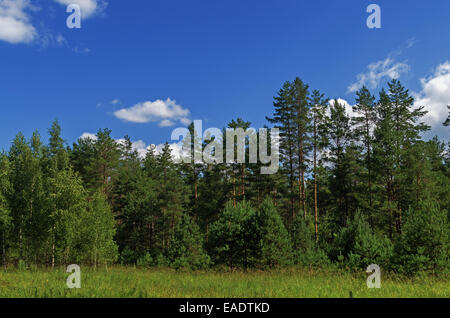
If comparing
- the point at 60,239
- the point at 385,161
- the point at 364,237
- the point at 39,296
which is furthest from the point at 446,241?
the point at 60,239

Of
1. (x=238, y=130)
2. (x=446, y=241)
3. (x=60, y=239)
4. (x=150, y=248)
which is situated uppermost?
(x=238, y=130)

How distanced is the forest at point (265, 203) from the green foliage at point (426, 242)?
5 centimetres

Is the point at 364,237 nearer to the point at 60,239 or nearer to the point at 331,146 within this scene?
the point at 331,146

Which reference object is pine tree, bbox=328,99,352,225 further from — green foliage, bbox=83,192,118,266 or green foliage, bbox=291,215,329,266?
green foliage, bbox=83,192,118,266

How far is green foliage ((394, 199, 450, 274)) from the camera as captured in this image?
13148 mm

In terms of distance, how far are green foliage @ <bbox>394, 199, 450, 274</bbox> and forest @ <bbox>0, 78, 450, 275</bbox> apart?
0.05 m

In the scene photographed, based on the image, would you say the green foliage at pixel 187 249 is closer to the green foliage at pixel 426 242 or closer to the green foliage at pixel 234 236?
the green foliage at pixel 234 236

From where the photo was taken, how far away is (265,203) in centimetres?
1833

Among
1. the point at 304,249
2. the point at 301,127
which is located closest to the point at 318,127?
the point at 301,127

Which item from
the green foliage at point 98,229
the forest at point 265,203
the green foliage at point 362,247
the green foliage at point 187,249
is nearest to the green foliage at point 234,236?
the forest at point 265,203

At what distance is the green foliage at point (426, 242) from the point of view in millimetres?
13148

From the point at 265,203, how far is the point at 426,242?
862cm

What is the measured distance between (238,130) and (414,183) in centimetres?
1877

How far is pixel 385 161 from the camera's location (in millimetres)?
26766
